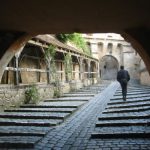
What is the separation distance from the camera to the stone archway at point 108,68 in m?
51.9

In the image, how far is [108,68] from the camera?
52656 millimetres

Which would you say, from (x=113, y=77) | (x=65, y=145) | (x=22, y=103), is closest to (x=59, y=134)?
(x=65, y=145)

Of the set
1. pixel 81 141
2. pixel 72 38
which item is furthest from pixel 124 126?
pixel 72 38

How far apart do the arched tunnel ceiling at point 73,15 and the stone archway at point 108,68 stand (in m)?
46.1

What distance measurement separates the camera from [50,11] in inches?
184

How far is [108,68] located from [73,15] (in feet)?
158

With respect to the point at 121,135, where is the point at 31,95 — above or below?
above

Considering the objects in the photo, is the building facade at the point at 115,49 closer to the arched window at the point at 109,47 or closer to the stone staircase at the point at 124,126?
the arched window at the point at 109,47

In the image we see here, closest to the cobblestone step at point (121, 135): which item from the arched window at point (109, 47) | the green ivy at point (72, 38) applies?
the green ivy at point (72, 38)

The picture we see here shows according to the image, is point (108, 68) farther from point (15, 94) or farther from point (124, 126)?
point (124, 126)

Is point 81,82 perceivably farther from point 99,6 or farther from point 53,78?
point 99,6

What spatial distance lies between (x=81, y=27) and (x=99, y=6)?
1.38 meters

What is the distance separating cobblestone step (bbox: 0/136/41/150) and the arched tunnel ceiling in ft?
7.65

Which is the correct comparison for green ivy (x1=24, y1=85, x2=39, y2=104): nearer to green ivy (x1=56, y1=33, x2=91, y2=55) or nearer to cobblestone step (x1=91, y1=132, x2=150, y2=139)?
cobblestone step (x1=91, y1=132, x2=150, y2=139)
